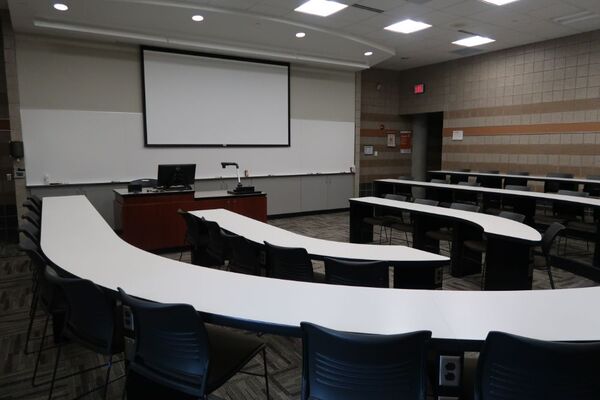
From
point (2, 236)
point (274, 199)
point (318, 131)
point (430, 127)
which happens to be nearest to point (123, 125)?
point (2, 236)

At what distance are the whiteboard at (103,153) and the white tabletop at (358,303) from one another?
15.0 ft

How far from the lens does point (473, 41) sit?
312 inches

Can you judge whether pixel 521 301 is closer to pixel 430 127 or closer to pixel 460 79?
pixel 460 79

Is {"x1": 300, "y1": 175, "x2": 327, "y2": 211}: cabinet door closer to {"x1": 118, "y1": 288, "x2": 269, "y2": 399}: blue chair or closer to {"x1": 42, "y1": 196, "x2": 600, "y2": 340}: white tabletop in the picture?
{"x1": 42, "y1": 196, "x2": 600, "y2": 340}: white tabletop

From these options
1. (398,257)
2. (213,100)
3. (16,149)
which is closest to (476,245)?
(398,257)

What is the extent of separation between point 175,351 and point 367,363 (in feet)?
2.77

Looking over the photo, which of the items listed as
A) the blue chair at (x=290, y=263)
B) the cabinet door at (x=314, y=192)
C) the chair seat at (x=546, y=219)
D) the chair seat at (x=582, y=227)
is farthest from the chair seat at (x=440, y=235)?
the cabinet door at (x=314, y=192)

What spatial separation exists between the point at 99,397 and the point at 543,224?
600cm

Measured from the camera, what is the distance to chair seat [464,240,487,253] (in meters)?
4.23

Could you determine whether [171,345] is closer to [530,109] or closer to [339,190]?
[339,190]

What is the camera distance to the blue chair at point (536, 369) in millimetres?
1350

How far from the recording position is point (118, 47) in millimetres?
6809

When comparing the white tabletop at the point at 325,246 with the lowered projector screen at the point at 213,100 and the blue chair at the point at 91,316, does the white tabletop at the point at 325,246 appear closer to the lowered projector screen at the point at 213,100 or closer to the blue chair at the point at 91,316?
the blue chair at the point at 91,316

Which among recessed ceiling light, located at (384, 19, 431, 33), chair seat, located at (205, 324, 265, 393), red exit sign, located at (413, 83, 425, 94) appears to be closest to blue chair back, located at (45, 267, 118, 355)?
chair seat, located at (205, 324, 265, 393)
